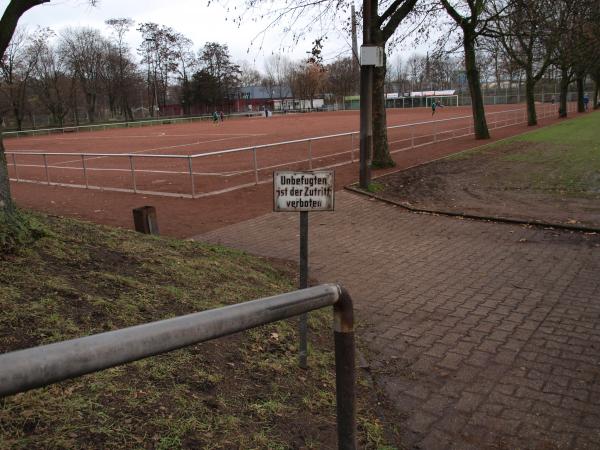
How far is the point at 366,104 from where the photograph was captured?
39.0 feet

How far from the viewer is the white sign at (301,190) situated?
12.0 feet

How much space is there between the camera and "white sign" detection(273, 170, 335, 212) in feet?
12.0

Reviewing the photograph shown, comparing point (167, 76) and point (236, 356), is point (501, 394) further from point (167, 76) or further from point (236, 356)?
point (167, 76)

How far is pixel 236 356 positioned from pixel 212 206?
786 cm

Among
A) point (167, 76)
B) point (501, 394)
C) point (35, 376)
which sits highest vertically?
point (167, 76)

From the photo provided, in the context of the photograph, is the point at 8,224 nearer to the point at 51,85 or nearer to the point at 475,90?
the point at 475,90

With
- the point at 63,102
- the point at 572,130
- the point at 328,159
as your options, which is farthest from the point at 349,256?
the point at 63,102

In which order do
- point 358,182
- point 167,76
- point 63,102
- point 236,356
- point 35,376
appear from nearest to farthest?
point 35,376 < point 236,356 < point 358,182 < point 63,102 < point 167,76

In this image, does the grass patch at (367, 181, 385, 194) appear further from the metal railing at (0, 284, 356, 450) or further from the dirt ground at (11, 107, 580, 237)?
the metal railing at (0, 284, 356, 450)

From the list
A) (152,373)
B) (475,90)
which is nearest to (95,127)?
(475,90)

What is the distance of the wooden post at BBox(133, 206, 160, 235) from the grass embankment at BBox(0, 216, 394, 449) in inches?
97.0

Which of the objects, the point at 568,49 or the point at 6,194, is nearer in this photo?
the point at 6,194

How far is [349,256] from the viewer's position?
294 inches

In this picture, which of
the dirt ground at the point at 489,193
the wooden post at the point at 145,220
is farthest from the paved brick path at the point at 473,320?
the dirt ground at the point at 489,193
